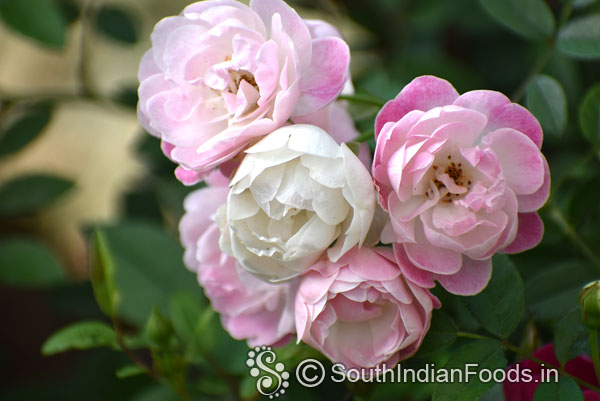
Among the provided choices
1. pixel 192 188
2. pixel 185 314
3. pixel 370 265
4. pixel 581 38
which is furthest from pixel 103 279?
pixel 581 38

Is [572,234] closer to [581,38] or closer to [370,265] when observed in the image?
[581,38]

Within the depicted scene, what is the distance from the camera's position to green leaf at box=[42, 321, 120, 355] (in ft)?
1.94

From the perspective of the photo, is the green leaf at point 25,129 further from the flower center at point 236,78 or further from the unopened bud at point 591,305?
the unopened bud at point 591,305

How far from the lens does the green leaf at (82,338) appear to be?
1.94ft

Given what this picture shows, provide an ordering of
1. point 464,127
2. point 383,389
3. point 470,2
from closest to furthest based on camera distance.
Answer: point 464,127 < point 383,389 < point 470,2

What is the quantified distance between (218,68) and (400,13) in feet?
2.23

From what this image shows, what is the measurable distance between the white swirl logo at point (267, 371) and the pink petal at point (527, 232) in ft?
0.74

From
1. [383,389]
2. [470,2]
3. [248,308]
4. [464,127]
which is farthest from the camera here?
[470,2]

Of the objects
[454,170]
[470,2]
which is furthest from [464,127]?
[470,2]

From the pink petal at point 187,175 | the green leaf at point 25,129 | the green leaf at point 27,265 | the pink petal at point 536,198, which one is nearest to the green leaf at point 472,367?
the pink petal at point 536,198

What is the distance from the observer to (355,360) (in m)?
0.47

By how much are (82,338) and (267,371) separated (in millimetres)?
176

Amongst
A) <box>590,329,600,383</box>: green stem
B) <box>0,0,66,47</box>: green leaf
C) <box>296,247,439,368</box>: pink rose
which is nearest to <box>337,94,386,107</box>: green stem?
<box>296,247,439,368</box>: pink rose

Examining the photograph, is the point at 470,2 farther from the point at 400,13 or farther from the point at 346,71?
the point at 346,71
